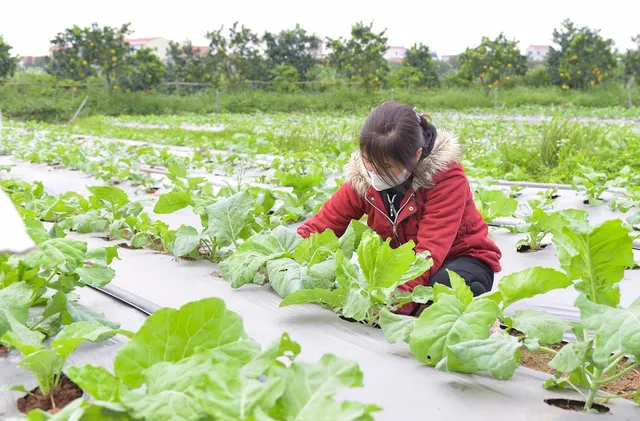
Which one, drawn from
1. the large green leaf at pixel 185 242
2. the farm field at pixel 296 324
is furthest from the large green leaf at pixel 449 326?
the large green leaf at pixel 185 242

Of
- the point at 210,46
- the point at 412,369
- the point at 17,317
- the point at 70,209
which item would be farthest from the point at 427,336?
the point at 210,46

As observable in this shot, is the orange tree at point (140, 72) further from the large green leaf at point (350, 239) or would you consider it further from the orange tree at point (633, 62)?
the large green leaf at point (350, 239)

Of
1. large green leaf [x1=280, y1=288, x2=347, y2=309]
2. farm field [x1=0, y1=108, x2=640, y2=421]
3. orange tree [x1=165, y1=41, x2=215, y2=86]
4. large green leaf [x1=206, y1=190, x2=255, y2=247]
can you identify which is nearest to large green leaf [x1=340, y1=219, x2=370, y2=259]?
farm field [x1=0, y1=108, x2=640, y2=421]

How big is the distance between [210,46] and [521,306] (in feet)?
77.7

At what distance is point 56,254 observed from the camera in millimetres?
1541

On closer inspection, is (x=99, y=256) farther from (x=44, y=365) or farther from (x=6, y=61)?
(x=6, y=61)

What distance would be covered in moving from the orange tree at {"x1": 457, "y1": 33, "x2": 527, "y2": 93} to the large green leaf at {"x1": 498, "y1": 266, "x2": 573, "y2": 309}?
76.9 feet

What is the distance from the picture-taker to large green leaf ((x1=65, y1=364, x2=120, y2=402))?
0.98 meters

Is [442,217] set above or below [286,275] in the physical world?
above

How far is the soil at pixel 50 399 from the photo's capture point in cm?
132

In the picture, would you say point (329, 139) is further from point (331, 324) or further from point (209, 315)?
point (209, 315)

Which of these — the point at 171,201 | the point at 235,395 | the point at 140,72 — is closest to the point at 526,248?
the point at 171,201

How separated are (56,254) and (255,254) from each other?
717mm

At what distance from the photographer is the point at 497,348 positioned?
132 centimetres
